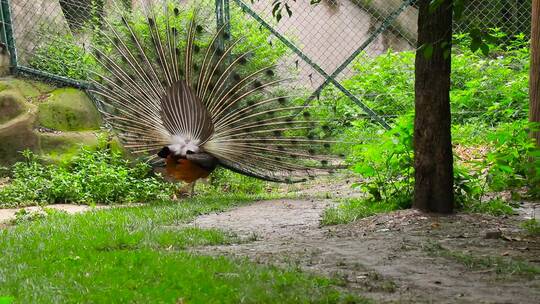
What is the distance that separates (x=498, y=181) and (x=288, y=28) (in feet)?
28.4

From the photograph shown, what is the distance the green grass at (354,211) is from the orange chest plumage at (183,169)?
Answer: 2334 millimetres

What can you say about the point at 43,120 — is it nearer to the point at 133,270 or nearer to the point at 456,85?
the point at 133,270

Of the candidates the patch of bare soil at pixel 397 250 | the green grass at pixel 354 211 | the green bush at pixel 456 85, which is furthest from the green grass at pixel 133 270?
the green bush at pixel 456 85

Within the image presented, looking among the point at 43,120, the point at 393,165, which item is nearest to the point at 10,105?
the point at 43,120

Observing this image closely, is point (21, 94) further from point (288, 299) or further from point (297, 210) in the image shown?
point (288, 299)

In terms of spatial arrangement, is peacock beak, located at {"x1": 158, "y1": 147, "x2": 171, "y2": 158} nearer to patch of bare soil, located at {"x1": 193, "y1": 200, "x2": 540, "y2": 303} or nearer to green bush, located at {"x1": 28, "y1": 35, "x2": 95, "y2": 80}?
A: patch of bare soil, located at {"x1": 193, "y1": 200, "x2": 540, "y2": 303}

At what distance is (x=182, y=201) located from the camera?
9.47 metres

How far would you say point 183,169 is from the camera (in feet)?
31.4

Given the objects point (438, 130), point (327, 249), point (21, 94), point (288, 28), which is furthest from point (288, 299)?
point (288, 28)

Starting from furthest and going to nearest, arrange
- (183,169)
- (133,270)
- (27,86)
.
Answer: (27,86) → (183,169) → (133,270)

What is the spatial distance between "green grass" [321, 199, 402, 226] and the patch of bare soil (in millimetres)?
166

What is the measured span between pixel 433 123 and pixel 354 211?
55.4 inches

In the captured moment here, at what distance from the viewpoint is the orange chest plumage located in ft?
31.3

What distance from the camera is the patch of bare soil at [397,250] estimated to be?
4.28 m
